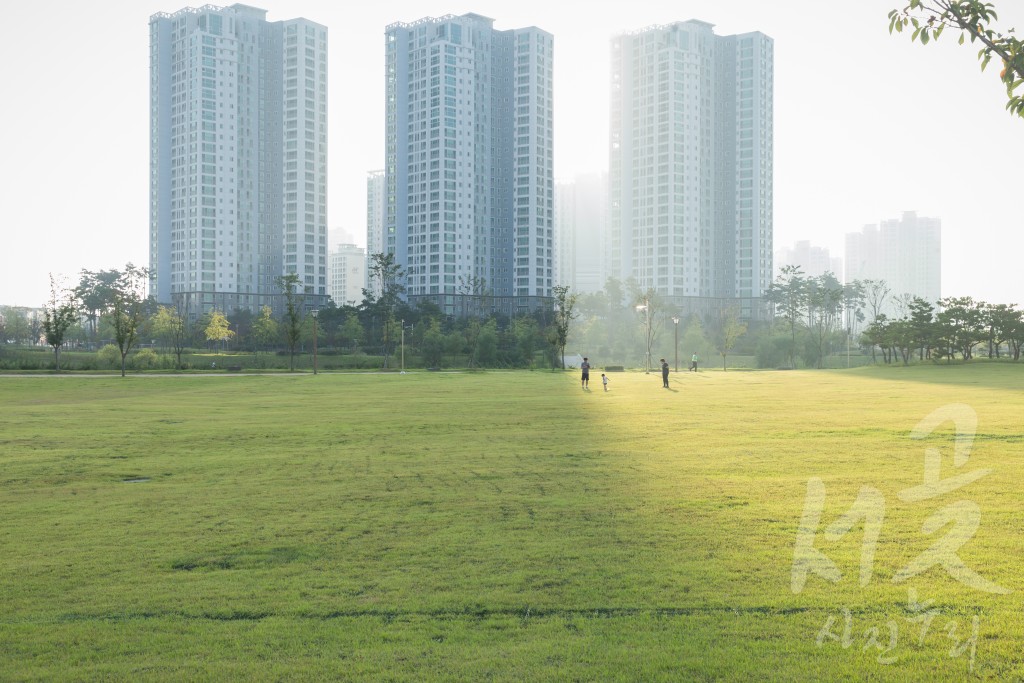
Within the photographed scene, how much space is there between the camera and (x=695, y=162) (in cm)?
18750


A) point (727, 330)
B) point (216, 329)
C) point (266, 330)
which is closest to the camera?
point (727, 330)

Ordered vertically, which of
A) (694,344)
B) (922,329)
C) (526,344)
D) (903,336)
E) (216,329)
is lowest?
(694,344)

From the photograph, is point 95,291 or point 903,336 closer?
point 903,336

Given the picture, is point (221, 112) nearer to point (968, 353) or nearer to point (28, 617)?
point (968, 353)

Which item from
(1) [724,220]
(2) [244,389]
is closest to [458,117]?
(1) [724,220]

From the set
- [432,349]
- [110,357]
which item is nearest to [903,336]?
[432,349]

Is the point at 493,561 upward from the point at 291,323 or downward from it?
downward

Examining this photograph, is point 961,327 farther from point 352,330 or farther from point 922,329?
point 352,330

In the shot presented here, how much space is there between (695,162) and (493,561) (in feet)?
620

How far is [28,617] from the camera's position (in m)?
7.82

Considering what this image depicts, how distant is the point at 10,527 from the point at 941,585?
41.1 ft

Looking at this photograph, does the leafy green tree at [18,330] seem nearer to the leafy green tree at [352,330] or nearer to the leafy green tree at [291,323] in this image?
the leafy green tree at [291,323]

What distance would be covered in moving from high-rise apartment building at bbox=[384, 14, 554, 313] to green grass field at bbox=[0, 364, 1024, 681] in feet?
469

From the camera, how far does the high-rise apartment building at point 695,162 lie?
18538 centimetres
